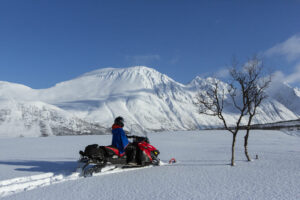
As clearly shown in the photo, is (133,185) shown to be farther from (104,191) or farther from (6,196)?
(6,196)

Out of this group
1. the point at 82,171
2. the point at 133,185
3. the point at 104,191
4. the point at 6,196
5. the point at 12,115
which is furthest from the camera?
the point at 12,115

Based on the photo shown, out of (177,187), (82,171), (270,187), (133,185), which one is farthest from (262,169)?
(82,171)

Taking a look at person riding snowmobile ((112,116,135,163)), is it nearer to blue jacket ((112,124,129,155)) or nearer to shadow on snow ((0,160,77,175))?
blue jacket ((112,124,129,155))

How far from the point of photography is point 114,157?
866 centimetres

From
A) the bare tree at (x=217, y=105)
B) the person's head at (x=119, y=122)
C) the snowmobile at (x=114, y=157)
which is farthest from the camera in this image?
the bare tree at (x=217, y=105)

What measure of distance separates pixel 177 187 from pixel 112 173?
2831mm

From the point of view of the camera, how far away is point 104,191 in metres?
6.39

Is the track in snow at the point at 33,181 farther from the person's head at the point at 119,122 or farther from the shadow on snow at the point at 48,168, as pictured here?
the person's head at the point at 119,122

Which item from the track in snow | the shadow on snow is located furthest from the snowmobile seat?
the shadow on snow

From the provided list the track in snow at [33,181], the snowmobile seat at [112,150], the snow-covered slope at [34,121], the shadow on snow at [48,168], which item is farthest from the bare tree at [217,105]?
the snow-covered slope at [34,121]

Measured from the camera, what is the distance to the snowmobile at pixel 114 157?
802cm

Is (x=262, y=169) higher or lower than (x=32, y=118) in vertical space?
lower

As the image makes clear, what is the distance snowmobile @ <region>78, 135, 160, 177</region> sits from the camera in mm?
8023

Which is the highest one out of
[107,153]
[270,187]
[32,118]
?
[32,118]
